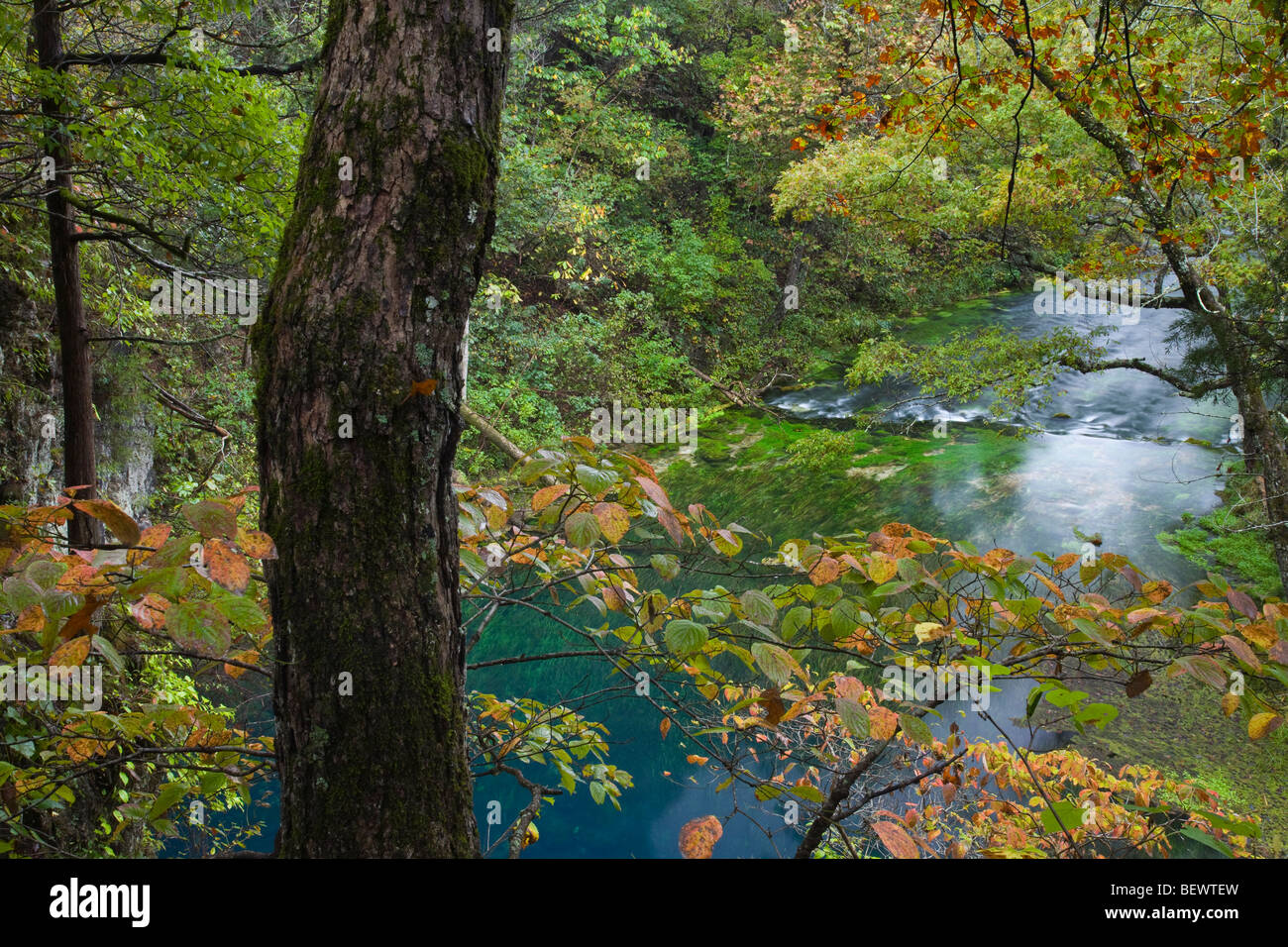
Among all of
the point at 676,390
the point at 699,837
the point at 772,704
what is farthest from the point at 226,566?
the point at 676,390

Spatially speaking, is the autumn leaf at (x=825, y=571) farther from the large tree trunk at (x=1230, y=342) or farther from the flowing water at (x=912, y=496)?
the large tree trunk at (x=1230, y=342)

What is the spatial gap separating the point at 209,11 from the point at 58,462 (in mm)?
2788

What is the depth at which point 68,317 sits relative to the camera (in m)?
2.82

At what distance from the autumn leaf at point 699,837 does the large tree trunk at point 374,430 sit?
0.53 m

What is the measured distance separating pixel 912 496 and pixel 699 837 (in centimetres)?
775

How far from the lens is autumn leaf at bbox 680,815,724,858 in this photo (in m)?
1.50

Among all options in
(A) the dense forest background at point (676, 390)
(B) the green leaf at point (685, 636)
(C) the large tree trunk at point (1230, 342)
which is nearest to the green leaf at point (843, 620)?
(A) the dense forest background at point (676, 390)

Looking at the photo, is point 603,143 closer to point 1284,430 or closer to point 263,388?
point 1284,430

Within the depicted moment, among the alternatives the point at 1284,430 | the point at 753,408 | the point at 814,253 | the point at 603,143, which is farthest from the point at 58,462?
the point at 814,253

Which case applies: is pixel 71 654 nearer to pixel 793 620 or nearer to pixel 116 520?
pixel 116 520

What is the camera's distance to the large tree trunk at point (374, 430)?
1.11 m

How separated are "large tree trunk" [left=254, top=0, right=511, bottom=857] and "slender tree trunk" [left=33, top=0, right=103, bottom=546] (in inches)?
91.2

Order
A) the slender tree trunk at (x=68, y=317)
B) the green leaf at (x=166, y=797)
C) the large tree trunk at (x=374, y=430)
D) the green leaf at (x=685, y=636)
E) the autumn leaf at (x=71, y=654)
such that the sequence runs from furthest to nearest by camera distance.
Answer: the slender tree trunk at (x=68, y=317)
the green leaf at (x=166, y=797)
the green leaf at (x=685, y=636)
the large tree trunk at (x=374, y=430)
the autumn leaf at (x=71, y=654)

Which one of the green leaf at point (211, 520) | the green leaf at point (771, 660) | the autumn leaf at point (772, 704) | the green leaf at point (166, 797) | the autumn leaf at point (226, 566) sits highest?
the green leaf at point (211, 520)
